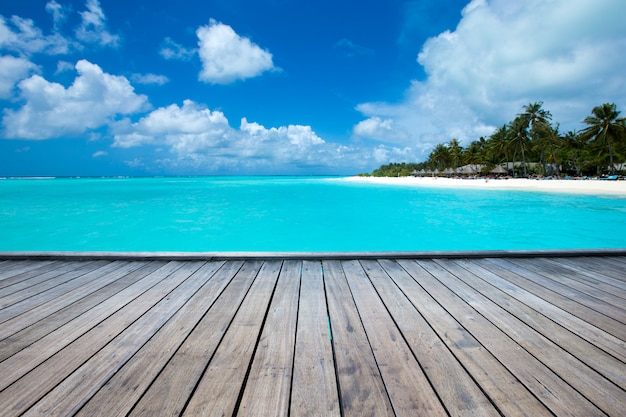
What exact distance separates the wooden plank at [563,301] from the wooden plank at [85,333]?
8.82 ft

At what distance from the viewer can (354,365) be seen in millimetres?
1385

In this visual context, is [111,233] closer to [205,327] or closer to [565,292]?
[205,327]

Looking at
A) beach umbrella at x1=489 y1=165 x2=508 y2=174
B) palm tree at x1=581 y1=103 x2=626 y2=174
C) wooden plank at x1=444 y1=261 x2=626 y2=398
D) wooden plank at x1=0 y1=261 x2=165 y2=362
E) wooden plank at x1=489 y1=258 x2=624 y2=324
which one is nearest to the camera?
wooden plank at x1=444 y1=261 x2=626 y2=398

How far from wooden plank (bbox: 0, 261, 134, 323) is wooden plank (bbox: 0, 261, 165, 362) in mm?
85

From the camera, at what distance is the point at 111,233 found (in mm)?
10602

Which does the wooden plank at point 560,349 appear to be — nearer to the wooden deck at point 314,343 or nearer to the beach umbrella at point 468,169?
the wooden deck at point 314,343

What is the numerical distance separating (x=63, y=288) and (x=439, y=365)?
265 centimetres

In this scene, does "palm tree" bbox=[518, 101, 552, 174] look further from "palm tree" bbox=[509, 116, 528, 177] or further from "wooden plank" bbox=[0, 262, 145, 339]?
"wooden plank" bbox=[0, 262, 145, 339]

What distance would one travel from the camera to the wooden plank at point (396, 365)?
1.15 metres

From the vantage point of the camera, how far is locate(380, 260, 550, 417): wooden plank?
3.78 feet

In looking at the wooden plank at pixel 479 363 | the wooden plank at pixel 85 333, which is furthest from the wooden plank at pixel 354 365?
the wooden plank at pixel 85 333

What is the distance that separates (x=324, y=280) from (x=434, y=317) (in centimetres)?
90

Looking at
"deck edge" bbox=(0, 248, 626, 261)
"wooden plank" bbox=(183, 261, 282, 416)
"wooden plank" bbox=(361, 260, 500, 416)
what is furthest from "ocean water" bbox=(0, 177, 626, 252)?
"wooden plank" bbox=(183, 261, 282, 416)

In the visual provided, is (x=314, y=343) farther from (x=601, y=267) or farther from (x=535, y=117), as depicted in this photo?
(x=535, y=117)
